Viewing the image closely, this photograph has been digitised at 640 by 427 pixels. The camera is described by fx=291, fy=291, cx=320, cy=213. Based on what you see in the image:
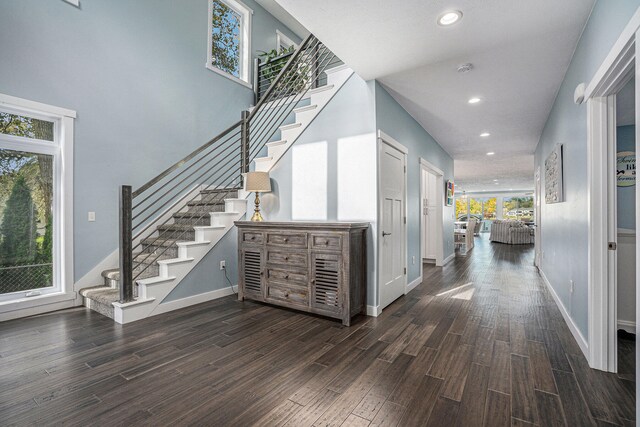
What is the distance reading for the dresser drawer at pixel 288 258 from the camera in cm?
317

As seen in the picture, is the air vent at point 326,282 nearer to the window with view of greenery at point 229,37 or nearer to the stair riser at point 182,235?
the stair riser at point 182,235

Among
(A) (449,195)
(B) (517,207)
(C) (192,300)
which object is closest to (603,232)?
(C) (192,300)

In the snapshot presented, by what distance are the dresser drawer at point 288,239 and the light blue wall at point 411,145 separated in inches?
60.4

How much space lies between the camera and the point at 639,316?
139 cm

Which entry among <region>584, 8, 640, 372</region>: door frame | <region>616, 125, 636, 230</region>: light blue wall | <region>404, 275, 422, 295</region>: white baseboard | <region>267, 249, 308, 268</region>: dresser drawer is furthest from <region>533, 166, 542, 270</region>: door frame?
<region>267, 249, 308, 268</region>: dresser drawer

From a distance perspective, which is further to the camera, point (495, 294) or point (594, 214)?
point (495, 294)

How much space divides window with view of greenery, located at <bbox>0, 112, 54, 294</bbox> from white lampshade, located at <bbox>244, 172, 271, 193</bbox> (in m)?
2.24

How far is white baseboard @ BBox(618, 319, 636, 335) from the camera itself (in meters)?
2.60

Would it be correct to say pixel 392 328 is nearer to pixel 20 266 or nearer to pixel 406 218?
pixel 406 218

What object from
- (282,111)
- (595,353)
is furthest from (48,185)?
(595,353)

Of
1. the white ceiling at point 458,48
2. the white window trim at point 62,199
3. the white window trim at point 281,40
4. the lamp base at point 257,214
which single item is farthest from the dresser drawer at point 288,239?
the white window trim at point 281,40

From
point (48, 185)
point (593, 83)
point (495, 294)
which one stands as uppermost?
point (593, 83)

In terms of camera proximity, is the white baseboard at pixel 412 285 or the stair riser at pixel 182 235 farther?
the white baseboard at pixel 412 285

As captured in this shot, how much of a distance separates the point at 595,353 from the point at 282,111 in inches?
171
